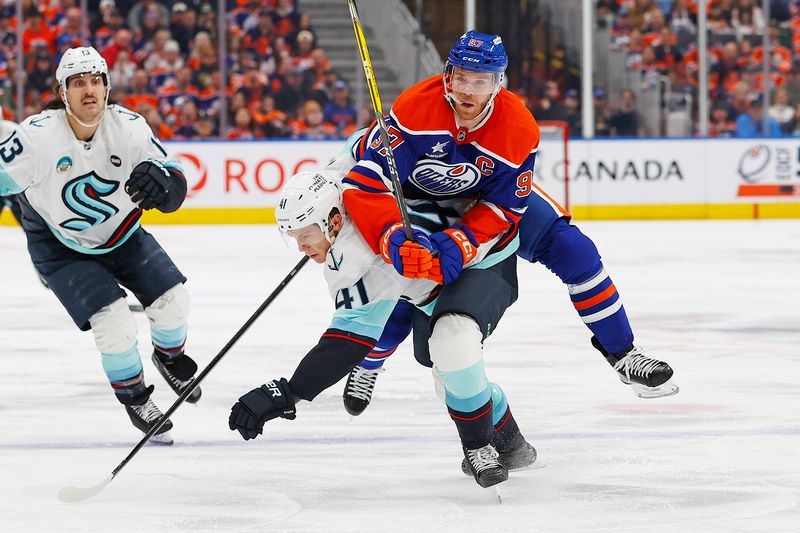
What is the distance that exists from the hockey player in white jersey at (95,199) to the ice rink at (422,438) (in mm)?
305

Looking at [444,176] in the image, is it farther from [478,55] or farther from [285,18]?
[285,18]

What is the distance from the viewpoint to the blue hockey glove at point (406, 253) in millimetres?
2795

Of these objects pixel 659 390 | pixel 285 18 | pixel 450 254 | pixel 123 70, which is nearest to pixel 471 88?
pixel 450 254

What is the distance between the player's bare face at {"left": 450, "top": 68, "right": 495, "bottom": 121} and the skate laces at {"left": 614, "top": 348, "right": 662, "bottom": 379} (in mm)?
799

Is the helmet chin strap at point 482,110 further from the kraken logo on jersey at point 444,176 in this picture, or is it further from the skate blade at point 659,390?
the skate blade at point 659,390

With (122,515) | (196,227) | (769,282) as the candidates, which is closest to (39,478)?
(122,515)

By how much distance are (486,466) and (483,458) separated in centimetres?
3

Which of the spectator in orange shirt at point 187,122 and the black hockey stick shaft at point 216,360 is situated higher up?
the black hockey stick shaft at point 216,360

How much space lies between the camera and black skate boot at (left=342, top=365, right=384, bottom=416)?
3707 mm

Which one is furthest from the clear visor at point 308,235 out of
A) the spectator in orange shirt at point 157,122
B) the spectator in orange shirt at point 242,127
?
the spectator in orange shirt at point 242,127

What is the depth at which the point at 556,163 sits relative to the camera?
11.0 metres

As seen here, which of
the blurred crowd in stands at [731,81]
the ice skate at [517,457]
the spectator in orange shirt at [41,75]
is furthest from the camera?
the blurred crowd in stands at [731,81]

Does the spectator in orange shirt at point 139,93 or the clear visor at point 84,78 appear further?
the spectator in orange shirt at point 139,93

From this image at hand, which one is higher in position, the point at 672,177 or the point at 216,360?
the point at 216,360
